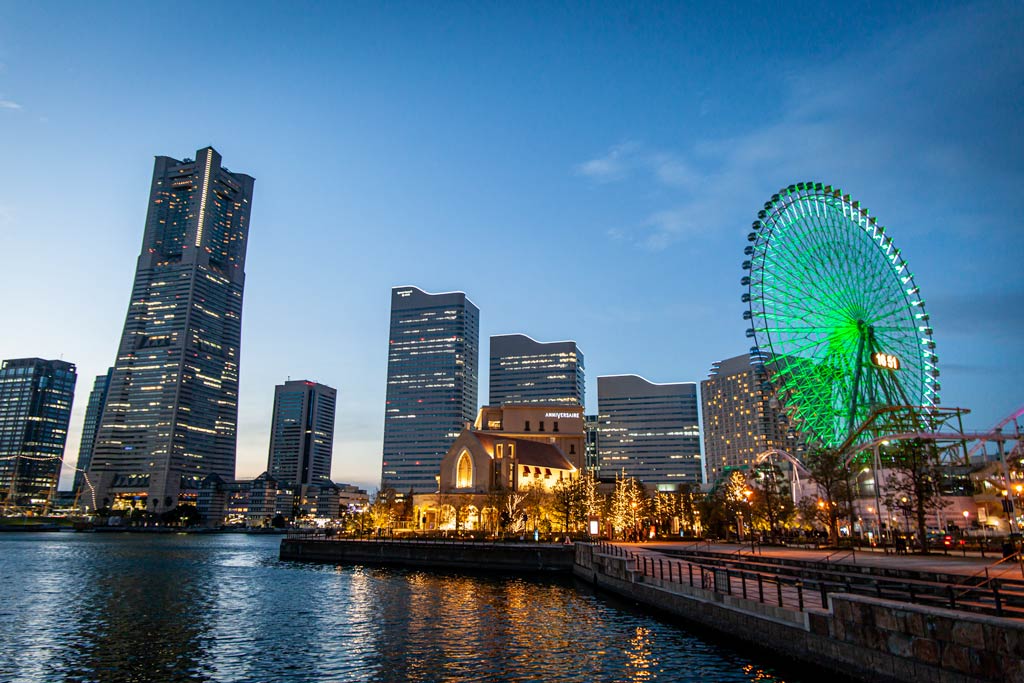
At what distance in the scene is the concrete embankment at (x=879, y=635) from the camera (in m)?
16.7

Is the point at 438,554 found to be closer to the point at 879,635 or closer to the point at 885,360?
the point at 885,360

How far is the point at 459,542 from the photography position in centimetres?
9250

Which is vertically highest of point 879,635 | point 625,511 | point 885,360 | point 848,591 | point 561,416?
point 561,416

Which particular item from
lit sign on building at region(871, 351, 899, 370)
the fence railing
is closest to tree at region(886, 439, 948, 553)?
lit sign on building at region(871, 351, 899, 370)

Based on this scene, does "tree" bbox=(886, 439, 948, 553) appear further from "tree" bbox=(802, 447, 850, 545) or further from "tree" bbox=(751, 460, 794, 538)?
"tree" bbox=(751, 460, 794, 538)

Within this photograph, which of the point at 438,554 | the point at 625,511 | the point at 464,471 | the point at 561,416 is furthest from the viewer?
the point at 561,416

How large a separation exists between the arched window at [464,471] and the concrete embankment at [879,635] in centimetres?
10147

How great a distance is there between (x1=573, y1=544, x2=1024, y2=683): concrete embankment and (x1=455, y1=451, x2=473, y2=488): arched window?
333ft

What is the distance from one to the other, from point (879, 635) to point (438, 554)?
2973 inches

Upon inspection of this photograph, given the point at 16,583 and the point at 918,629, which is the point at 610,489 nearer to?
the point at 16,583

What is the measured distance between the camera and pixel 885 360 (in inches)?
3167

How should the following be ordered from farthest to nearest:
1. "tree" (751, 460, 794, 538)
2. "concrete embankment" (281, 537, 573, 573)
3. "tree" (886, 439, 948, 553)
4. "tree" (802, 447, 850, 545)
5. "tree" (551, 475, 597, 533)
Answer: "tree" (551, 475, 597, 533) → "tree" (751, 460, 794, 538) → "concrete embankment" (281, 537, 573, 573) → "tree" (802, 447, 850, 545) → "tree" (886, 439, 948, 553)

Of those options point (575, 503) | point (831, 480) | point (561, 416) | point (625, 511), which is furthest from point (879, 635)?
point (561, 416)

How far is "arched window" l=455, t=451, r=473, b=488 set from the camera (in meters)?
132
